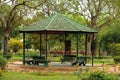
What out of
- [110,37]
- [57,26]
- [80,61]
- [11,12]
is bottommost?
[80,61]

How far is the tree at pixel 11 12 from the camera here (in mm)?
37125

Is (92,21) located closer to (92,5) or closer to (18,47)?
(92,5)

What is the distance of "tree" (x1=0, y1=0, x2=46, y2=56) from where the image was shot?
37125 millimetres

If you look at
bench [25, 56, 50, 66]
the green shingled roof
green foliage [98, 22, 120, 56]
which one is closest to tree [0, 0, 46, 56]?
the green shingled roof

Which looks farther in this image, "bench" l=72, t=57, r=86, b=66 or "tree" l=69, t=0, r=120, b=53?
"tree" l=69, t=0, r=120, b=53

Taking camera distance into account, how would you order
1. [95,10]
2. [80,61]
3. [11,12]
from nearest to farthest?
[80,61], [11,12], [95,10]

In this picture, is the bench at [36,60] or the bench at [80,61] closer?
the bench at [36,60]

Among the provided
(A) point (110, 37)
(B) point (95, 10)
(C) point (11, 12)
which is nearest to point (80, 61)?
(C) point (11, 12)

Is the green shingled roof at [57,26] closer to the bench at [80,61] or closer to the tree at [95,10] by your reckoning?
the bench at [80,61]

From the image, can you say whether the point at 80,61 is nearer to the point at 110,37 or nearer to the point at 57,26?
the point at 57,26

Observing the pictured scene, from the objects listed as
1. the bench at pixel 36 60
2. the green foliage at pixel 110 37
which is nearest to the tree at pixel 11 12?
the bench at pixel 36 60

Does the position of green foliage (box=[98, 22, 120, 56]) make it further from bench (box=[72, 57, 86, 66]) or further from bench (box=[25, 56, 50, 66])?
bench (box=[25, 56, 50, 66])

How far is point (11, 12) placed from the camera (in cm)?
3641

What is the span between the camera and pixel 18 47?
5388 cm
